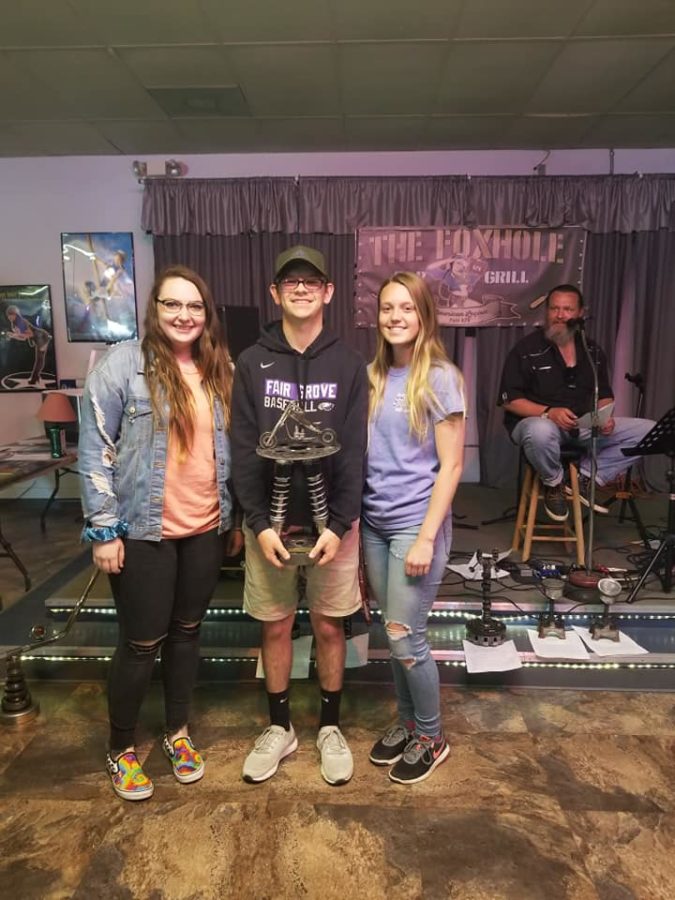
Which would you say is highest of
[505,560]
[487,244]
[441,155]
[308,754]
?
[441,155]

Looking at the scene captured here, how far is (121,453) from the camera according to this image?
166 centimetres

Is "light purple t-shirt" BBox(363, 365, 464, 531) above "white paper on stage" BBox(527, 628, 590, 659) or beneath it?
above

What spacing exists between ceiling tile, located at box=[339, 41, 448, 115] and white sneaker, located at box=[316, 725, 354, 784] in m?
3.24

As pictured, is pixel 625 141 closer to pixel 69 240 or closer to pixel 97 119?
pixel 97 119

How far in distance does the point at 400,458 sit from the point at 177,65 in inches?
115

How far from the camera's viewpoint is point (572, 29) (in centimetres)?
300

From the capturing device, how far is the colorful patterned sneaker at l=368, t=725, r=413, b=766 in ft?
6.29

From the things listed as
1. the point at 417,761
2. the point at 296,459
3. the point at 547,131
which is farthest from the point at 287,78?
the point at 417,761

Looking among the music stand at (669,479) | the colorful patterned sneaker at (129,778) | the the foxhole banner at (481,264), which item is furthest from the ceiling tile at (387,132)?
the colorful patterned sneaker at (129,778)

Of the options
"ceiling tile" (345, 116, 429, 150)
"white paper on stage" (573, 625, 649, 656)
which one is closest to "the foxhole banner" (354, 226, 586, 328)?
"ceiling tile" (345, 116, 429, 150)

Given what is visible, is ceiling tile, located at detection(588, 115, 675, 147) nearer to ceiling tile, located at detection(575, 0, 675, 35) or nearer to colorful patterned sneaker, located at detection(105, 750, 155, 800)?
ceiling tile, located at detection(575, 0, 675, 35)

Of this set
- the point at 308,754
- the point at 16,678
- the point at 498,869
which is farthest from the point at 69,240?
the point at 498,869

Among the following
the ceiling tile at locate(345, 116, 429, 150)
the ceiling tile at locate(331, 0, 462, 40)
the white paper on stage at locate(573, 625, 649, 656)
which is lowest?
the white paper on stage at locate(573, 625, 649, 656)

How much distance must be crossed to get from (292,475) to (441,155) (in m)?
4.02
